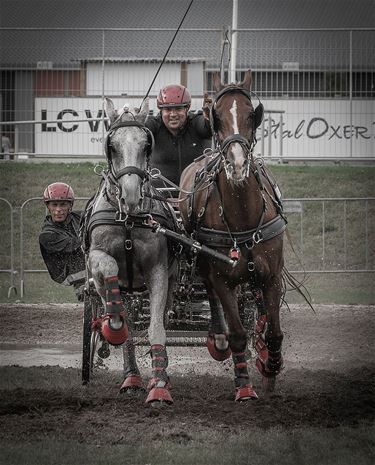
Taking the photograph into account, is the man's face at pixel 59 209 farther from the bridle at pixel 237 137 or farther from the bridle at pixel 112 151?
the bridle at pixel 237 137

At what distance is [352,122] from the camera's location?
1786 cm

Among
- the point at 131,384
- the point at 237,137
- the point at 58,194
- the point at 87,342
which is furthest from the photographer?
the point at 58,194

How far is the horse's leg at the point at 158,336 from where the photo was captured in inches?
291

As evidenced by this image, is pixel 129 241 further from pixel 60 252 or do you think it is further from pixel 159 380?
pixel 60 252

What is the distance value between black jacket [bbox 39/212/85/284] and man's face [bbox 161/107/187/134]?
4.50 ft

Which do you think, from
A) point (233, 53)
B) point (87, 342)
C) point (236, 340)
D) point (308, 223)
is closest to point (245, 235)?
point (236, 340)

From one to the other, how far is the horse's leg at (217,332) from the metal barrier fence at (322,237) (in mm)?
5994

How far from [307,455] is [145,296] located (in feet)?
8.93

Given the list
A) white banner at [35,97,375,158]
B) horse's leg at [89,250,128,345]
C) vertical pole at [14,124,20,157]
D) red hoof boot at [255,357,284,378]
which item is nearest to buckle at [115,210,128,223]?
horse's leg at [89,250,128,345]

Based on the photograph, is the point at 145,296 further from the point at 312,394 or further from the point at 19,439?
the point at 19,439

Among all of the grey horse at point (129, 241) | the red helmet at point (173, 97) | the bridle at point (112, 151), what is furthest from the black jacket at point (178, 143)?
the bridle at point (112, 151)

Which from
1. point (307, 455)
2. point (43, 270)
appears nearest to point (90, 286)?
point (307, 455)

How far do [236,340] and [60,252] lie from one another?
7.47 feet

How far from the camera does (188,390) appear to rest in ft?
28.2
